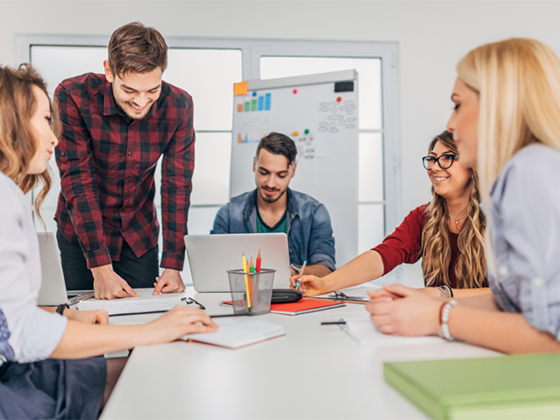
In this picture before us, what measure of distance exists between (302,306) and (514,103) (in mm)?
720

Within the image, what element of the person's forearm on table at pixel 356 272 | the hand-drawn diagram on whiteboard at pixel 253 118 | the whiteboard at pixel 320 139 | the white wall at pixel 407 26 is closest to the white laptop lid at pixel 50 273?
the person's forearm on table at pixel 356 272

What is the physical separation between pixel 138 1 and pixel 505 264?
307 cm

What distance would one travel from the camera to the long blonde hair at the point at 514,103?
0.76m

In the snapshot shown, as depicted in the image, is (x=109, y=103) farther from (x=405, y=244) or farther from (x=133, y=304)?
(x=405, y=244)

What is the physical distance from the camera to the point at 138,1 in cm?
312

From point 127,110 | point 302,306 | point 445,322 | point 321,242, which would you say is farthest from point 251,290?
point 321,242

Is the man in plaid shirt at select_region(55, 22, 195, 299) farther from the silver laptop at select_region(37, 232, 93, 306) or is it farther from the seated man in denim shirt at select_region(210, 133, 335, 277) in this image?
the seated man in denim shirt at select_region(210, 133, 335, 277)

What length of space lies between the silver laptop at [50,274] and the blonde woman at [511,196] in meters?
0.92

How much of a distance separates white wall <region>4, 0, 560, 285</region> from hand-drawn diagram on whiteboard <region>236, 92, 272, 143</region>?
0.59 meters

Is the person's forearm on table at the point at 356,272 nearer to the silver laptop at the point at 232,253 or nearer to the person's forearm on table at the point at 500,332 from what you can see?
the silver laptop at the point at 232,253

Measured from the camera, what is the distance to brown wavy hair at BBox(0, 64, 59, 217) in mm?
910

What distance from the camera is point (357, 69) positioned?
3467mm

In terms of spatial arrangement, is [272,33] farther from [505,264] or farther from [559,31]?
[505,264]

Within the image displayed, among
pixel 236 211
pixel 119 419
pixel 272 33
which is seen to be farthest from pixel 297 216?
pixel 119 419
